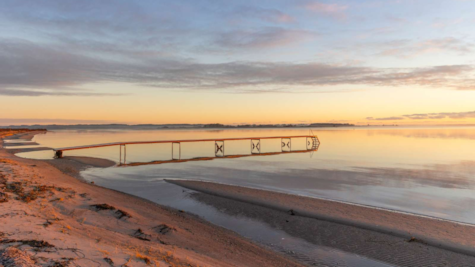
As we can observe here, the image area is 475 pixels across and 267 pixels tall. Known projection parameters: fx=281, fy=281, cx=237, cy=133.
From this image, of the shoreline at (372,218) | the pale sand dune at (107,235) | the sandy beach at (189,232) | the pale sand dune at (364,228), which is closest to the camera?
the pale sand dune at (107,235)

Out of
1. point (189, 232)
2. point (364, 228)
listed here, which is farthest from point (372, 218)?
point (189, 232)

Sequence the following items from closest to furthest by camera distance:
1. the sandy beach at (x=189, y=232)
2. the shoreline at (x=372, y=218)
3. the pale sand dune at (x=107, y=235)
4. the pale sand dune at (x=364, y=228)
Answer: the pale sand dune at (x=107, y=235) → the sandy beach at (x=189, y=232) → the pale sand dune at (x=364, y=228) → the shoreline at (x=372, y=218)

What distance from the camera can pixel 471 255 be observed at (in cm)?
759

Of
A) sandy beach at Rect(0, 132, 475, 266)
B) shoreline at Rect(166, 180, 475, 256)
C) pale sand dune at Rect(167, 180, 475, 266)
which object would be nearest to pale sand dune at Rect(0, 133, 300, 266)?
sandy beach at Rect(0, 132, 475, 266)

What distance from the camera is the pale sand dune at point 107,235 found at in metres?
4.77

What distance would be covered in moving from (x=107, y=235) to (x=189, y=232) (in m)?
2.54

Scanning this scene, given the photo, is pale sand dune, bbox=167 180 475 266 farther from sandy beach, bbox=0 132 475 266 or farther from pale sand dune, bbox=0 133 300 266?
pale sand dune, bbox=0 133 300 266

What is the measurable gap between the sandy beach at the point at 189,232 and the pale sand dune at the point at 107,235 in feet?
0.06

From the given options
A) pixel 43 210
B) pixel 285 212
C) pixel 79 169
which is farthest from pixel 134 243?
pixel 79 169

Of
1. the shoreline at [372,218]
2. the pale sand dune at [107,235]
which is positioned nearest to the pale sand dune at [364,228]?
the shoreline at [372,218]

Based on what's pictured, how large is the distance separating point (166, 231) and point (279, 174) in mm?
14908

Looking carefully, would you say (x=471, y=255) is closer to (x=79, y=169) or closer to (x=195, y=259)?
(x=195, y=259)

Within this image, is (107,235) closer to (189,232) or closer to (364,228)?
(189,232)

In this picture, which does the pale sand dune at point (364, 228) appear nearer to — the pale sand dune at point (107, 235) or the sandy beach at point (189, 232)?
the sandy beach at point (189, 232)
